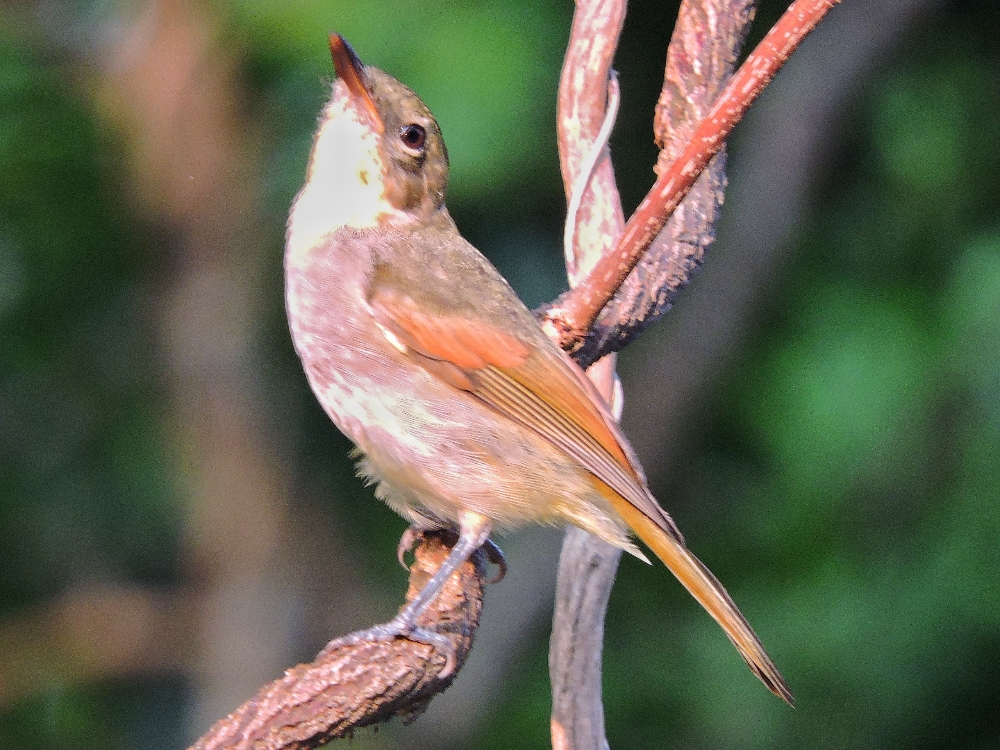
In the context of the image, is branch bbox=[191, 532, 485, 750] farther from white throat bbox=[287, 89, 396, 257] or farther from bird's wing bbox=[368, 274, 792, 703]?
white throat bbox=[287, 89, 396, 257]

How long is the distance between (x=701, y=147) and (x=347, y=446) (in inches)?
120

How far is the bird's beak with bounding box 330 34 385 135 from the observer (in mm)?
3016

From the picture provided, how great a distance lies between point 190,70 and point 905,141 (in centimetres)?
270

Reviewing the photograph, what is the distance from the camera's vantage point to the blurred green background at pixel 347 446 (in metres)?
4.43

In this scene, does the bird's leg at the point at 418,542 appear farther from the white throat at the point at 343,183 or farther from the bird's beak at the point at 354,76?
the bird's beak at the point at 354,76

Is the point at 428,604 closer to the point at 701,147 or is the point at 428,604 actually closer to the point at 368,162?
the point at 701,147

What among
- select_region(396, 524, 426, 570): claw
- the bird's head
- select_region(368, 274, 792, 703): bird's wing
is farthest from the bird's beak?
select_region(396, 524, 426, 570): claw

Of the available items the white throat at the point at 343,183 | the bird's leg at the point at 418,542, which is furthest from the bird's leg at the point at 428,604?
the white throat at the point at 343,183

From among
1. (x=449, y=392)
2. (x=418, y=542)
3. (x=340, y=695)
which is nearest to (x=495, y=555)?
(x=418, y=542)

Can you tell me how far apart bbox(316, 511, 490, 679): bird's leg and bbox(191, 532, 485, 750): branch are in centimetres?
2

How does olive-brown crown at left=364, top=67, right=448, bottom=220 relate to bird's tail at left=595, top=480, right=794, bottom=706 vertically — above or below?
above

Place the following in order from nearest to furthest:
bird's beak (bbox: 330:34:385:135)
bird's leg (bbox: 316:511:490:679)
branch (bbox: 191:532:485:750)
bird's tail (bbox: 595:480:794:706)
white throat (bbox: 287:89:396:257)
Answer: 1. branch (bbox: 191:532:485:750)
2. bird's leg (bbox: 316:511:490:679)
3. bird's tail (bbox: 595:480:794:706)
4. bird's beak (bbox: 330:34:385:135)
5. white throat (bbox: 287:89:396:257)

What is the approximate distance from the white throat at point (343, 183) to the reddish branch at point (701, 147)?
760 millimetres

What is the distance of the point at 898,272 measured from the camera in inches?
180
